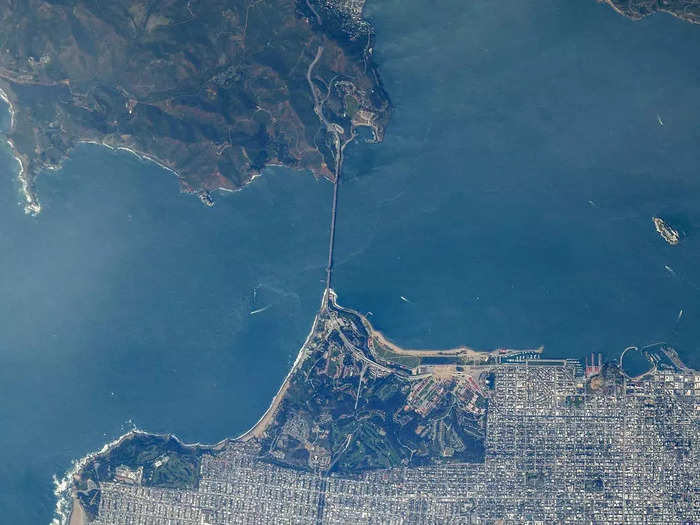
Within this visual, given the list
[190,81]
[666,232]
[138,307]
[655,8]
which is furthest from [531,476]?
[190,81]

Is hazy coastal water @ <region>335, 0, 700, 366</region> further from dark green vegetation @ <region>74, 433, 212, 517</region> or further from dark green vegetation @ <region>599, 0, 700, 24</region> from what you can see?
dark green vegetation @ <region>74, 433, 212, 517</region>

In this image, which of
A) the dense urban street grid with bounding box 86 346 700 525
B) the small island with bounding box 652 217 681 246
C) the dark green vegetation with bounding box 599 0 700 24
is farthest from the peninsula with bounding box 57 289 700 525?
the dark green vegetation with bounding box 599 0 700 24

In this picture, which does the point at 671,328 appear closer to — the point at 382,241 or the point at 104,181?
the point at 382,241

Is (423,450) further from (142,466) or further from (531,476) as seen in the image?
(142,466)

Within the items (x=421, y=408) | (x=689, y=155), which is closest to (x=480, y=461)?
(x=421, y=408)

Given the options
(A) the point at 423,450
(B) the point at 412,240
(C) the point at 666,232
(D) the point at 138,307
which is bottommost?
(A) the point at 423,450

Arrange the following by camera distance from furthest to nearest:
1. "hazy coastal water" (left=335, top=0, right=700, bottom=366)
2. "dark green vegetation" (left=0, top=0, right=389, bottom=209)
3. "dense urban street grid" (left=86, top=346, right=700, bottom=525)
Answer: "hazy coastal water" (left=335, top=0, right=700, bottom=366) < "dense urban street grid" (left=86, top=346, right=700, bottom=525) < "dark green vegetation" (left=0, top=0, right=389, bottom=209)
